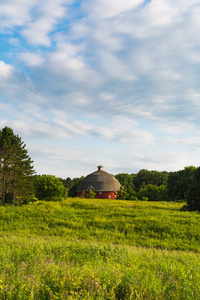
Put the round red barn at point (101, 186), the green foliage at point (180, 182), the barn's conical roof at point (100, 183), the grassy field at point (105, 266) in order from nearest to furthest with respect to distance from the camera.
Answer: the grassy field at point (105, 266), the green foliage at point (180, 182), the round red barn at point (101, 186), the barn's conical roof at point (100, 183)

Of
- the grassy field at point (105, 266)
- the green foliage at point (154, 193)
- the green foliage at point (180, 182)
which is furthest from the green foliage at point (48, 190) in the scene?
the green foliage at point (180, 182)

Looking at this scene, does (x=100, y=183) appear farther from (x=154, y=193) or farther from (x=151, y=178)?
(x=151, y=178)

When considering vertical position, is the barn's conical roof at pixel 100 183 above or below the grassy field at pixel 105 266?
above

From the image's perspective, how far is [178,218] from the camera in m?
23.1

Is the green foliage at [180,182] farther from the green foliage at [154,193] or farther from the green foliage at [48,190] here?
the green foliage at [48,190]

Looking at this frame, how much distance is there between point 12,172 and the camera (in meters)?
38.4

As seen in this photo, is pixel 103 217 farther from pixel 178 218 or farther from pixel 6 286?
pixel 6 286

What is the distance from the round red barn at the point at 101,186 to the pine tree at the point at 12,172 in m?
31.8

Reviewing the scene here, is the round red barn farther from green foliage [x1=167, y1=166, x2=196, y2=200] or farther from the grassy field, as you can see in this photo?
the grassy field

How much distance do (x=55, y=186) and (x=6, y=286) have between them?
133 ft

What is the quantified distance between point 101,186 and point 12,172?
34946 mm

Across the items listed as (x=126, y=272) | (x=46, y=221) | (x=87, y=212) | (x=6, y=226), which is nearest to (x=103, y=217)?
(x=87, y=212)

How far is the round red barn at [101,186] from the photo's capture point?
227 ft

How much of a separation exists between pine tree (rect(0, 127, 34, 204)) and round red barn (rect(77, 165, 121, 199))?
3178cm
